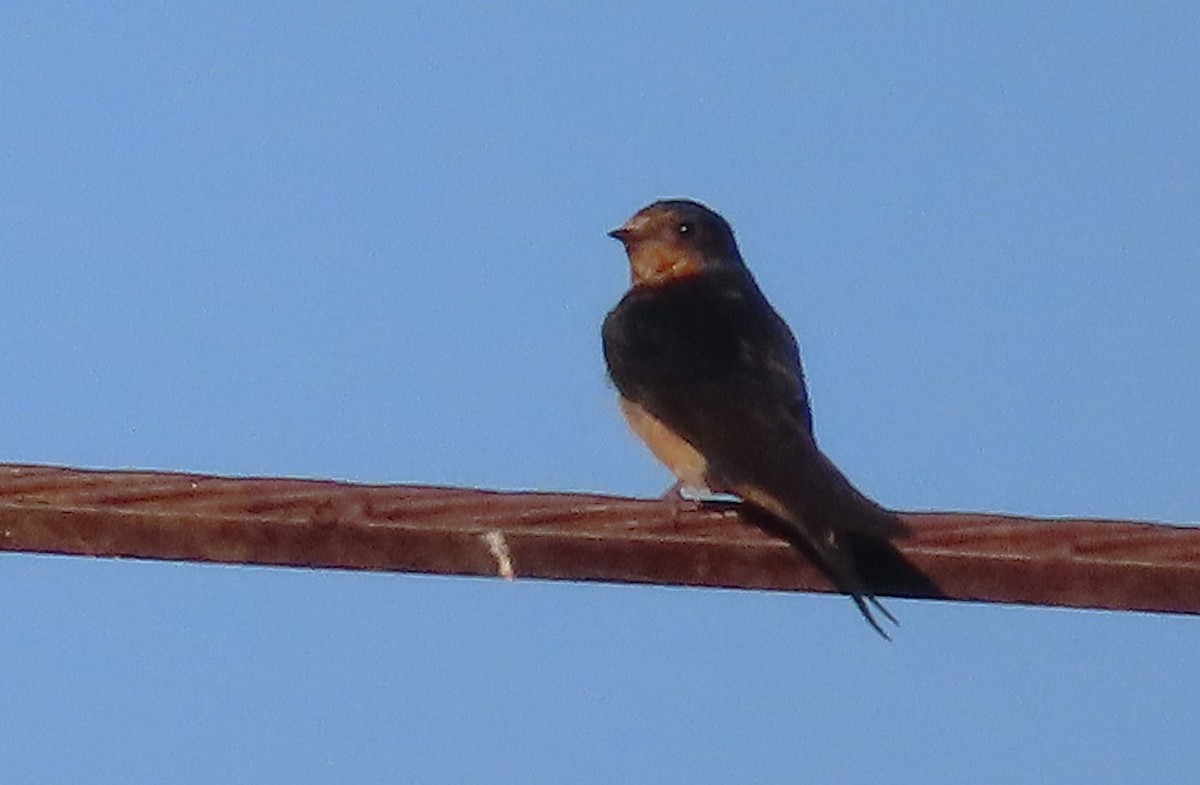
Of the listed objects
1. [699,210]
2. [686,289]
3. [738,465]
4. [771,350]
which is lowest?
[738,465]

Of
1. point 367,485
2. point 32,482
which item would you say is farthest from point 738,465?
point 32,482

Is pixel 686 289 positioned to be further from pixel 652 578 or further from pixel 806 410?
pixel 652 578

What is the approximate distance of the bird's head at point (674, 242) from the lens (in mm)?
6141

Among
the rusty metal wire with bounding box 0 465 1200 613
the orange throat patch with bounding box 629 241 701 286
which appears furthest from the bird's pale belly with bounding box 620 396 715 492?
the rusty metal wire with bounding box 0 465 1200 613

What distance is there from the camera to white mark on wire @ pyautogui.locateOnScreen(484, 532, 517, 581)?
2.94m

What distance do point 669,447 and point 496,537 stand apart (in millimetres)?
1856

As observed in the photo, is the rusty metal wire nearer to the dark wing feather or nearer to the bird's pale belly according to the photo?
the dark wing feather

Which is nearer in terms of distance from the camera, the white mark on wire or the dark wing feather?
the white mark on wire

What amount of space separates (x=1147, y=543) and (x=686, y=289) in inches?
111

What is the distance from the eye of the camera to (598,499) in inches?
120

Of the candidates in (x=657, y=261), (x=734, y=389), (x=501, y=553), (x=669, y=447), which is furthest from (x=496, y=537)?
(x=657, y=261)

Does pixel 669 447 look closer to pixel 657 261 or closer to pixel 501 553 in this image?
pixel 657 261

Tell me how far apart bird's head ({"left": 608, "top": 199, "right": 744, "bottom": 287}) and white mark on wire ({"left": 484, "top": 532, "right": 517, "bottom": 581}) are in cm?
318

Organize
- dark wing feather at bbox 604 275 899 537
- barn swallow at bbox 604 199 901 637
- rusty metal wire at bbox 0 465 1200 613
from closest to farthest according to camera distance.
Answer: rusty metal wire at bbox 0 465 1200 613, barn swallow at bbox 604 199 901 637, dark wing feather at bbox 604 275 899 537
